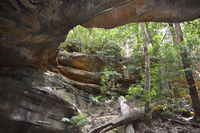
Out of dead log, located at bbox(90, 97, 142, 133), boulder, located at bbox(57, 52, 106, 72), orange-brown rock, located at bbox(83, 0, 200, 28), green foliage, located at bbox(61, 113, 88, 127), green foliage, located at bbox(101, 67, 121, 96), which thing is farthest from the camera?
boulder, located at bbox(57, 52, 106, 72)

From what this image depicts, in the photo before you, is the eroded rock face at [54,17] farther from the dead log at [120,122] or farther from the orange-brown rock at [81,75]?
the orange-brown rock at [81,75]

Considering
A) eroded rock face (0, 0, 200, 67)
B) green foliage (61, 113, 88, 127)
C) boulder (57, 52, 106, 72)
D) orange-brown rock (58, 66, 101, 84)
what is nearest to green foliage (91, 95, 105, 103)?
orange-brown rock (58, 66, 101, 84)

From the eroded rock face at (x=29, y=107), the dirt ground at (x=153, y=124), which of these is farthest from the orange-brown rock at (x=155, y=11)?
the dirt ground at (x=153, y=124)

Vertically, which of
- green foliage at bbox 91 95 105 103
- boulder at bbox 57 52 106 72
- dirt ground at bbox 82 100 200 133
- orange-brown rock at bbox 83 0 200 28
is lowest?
dirt ground at bbox 82 100 200 133

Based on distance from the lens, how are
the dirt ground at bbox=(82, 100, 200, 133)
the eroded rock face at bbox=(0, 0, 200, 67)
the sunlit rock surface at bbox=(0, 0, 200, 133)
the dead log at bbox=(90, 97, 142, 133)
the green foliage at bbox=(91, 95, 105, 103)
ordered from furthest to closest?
the green foliage at bbox=(91, 95, 105, 103)
the dirt ground at bbox=(82, 100, 200, 133)
the dead log at bbox=(90, 97, 142, 133)
the sunlit rock surface at bbox=(0, 0, 200, 133)
the eroded rock face at bbox=(0, 0, 200, 67)

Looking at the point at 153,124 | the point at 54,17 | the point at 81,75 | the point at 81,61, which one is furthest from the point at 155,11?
the point at 81,61

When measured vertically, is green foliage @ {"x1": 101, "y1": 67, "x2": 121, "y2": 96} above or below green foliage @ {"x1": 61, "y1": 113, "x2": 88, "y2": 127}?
above

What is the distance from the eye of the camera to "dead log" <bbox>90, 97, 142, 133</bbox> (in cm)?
510

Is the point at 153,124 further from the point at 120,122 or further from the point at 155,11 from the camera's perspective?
the point at 155,11

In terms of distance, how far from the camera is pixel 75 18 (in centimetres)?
374

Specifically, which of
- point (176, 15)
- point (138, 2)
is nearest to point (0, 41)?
point (138, 2)

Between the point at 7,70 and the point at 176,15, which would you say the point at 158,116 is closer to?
the point at 176,15

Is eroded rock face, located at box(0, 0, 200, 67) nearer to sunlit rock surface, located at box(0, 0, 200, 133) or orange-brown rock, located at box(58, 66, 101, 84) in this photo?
sunlit rock surface, located at box(0, 0, 200, 133)

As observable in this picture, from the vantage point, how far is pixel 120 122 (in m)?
5.55
